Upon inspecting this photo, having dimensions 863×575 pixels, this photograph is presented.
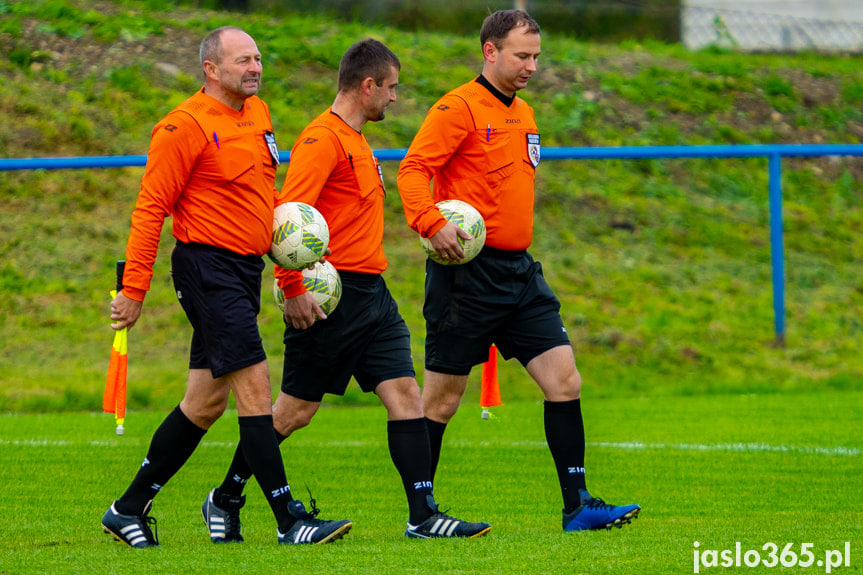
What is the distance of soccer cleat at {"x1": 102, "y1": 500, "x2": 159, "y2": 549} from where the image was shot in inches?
208

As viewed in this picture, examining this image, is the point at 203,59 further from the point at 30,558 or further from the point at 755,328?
the point at 755,328

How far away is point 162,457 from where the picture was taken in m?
5.37

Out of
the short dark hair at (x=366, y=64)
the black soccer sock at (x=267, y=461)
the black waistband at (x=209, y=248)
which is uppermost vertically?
the short dark hair at (x=366, y=64)

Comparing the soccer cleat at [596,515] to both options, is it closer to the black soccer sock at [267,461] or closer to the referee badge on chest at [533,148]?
the black soccer sock at [267,461]

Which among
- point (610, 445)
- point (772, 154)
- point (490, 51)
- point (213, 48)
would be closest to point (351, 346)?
point (213, 48)

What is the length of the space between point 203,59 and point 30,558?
7.15 ft

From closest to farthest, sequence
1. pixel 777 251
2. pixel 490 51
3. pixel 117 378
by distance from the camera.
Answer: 1. pixel 490 51
2. pixel 117 378
3. pixel 777 251

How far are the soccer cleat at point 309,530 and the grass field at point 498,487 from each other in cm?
9

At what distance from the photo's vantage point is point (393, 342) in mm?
5578

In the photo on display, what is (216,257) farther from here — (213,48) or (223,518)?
(223,518)

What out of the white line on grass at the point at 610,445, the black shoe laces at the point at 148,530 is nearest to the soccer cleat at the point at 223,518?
the black shoe laces at the point at 148,530

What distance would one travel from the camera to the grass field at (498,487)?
468 cm

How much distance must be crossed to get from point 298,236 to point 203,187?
445 millimetres

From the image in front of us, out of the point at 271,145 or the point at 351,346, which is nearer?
the point at 271,145
